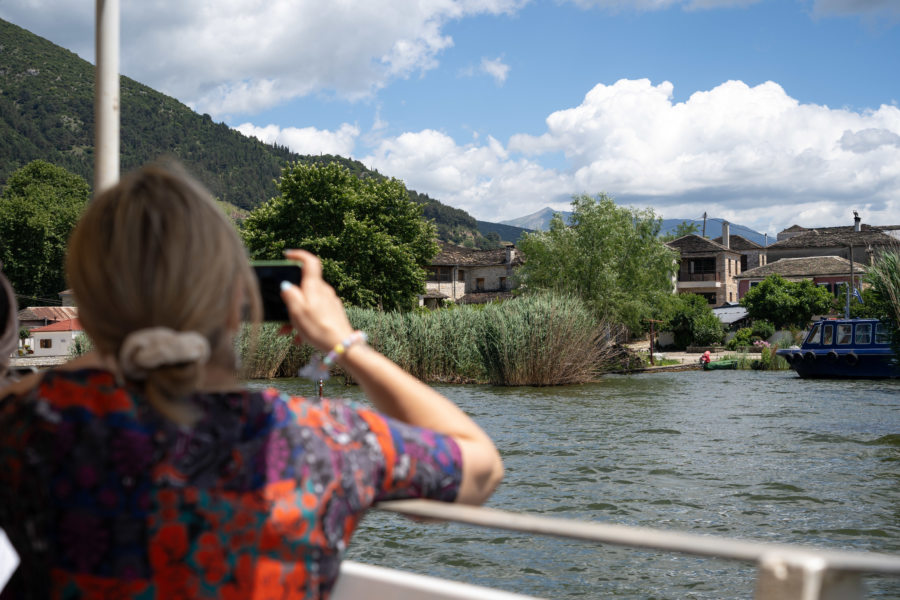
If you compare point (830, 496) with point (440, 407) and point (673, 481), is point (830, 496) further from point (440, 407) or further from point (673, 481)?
point (440, 407)

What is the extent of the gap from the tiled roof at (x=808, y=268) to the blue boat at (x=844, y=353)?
29069 mm

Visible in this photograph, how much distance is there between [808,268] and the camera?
68062 mm

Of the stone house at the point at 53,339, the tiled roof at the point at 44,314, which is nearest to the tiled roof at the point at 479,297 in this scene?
the tiled roof at the point at 44,314

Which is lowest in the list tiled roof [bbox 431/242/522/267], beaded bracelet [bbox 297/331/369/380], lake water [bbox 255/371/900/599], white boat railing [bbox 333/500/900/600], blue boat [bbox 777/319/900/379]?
lake water [bbox 255/371/900/599]

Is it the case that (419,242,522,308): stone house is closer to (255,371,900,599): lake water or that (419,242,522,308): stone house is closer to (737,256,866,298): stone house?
(737,256,866,298): stone house

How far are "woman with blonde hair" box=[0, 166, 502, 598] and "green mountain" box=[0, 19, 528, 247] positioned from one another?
135m

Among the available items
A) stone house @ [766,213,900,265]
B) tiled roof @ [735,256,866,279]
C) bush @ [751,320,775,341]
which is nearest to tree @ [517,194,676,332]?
bush @ [751,320,775,341]

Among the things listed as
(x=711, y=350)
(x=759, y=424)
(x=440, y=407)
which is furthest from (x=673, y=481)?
(x=711, y=350)

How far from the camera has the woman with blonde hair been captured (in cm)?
126

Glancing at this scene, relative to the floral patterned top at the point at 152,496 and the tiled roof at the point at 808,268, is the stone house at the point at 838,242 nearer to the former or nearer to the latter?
the tiled roof at the point at 808,268

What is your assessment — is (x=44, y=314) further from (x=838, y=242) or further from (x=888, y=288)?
(x=838, y=242)

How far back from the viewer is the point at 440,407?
160 centimetres

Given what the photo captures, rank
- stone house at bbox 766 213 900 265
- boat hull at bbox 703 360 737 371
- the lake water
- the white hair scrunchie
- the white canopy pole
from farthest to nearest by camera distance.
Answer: stone house at bbox 766 213 900 265, boat hull at bbox 703 360 737 371, the lake water, the white canopy pole, the white hair scrunchie

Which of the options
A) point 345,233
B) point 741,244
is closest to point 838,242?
point 741,244
